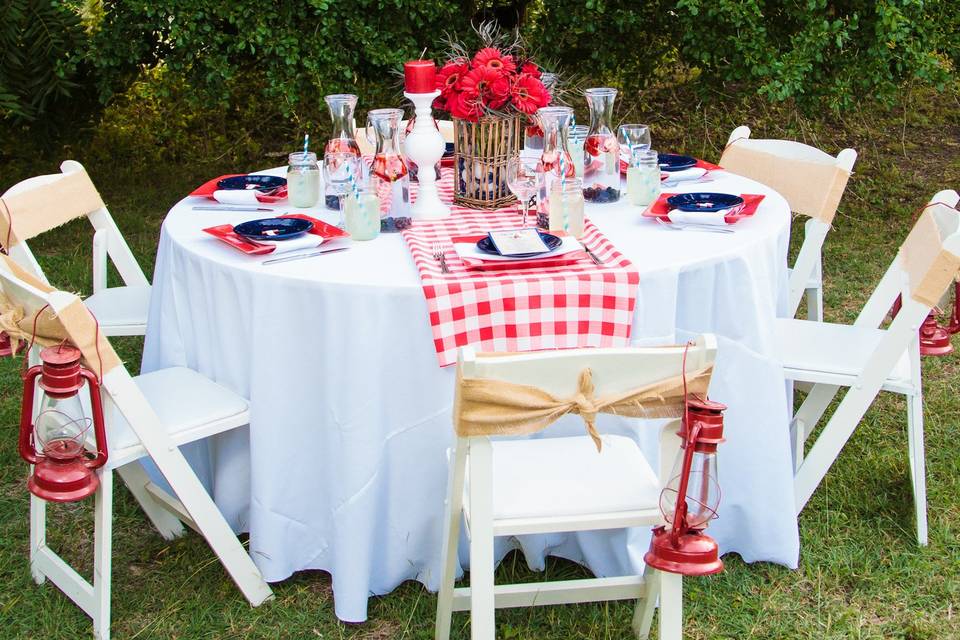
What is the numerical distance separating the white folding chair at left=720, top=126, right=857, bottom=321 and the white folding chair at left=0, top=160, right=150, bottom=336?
2.13 metres

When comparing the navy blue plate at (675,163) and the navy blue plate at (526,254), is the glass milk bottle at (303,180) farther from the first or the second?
the navy blue plate at (675,163)

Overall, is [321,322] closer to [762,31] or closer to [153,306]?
[153,306]

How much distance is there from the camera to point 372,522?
2643 millimetres

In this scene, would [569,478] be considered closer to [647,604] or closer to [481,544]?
[481,544]

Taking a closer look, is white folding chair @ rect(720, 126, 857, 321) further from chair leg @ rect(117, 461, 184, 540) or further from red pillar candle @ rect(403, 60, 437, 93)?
chair leg @ rect(117, 461, 184, 540)

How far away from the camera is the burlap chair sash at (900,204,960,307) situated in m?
2.63

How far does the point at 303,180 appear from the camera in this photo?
313cm

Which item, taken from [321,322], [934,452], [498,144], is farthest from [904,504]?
[321,322]

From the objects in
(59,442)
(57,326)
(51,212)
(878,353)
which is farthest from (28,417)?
(878,353)

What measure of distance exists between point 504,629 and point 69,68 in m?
3.83

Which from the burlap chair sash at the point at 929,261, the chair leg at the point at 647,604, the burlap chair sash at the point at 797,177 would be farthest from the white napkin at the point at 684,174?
the chair leg at the point at 647,604

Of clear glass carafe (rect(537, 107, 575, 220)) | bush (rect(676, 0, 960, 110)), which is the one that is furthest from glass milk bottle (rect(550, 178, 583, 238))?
bush (rect(676, 0, 960, 110))

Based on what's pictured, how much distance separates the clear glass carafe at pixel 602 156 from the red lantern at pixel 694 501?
137cm

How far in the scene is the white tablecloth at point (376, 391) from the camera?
2.51 meters
